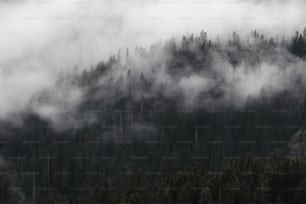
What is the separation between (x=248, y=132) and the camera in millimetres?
28891

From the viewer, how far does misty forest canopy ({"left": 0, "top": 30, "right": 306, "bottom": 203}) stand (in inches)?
1039

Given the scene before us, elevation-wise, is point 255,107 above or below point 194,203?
below

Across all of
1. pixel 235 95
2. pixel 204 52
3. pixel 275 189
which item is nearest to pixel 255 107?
pixel 235 95

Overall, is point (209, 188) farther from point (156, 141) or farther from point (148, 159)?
point (156, 141)

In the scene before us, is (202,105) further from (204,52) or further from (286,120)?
(204,52)

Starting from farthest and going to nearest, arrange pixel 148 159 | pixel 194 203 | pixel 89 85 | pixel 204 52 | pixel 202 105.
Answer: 1. pixel 204 52
2. pixel 89 85
3. pixel 202 105
4. pixel 148 159
5. pixel 194 203

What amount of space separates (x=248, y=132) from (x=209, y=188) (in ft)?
59.3

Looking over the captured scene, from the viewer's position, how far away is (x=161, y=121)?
3200 centimetres

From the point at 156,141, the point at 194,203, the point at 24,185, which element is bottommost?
the point at 24,185

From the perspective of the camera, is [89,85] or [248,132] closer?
[248,132]

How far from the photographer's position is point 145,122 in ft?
96.2

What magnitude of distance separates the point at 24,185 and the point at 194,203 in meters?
20.5

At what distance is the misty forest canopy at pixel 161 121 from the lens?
26391 millimetres

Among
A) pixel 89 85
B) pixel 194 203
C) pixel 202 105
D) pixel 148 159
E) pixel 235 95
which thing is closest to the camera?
pixel 194 203
